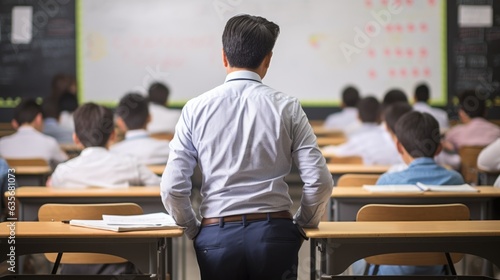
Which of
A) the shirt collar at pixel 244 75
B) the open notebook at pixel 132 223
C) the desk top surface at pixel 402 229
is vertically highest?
the shirt collar at pixel 244 75

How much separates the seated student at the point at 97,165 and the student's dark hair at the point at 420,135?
1362 millimetres

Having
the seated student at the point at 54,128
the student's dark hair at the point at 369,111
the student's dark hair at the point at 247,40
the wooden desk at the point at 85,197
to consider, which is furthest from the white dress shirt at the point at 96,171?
the seated student at the point at 54,128

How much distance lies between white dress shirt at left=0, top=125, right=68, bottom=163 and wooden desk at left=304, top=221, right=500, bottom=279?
158 inches

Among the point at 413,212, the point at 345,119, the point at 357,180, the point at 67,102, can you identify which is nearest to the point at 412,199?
the point at 357,180

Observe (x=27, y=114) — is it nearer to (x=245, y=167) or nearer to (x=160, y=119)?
(x=160, y=119)

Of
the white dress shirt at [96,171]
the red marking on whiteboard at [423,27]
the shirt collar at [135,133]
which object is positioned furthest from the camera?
the red marking on whiteboard at [423,27]

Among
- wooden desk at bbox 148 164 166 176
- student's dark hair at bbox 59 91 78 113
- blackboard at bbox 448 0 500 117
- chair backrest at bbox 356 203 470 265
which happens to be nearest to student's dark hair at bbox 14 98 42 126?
wooden desk at bbox 148 164 166 176

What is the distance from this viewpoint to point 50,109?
848 centimetres

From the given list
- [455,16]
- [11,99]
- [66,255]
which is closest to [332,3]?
[455,16]

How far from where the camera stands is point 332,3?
931 cm

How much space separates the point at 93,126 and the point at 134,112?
1178 mm

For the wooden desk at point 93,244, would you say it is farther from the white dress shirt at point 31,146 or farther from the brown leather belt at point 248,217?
the white dress shirt at point 31,146

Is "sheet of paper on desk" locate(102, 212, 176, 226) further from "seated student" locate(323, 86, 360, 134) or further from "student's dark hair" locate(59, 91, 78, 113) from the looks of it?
"student's dark hair" locate(59, 91, 78, 113)

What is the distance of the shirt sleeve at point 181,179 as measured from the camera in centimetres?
257
